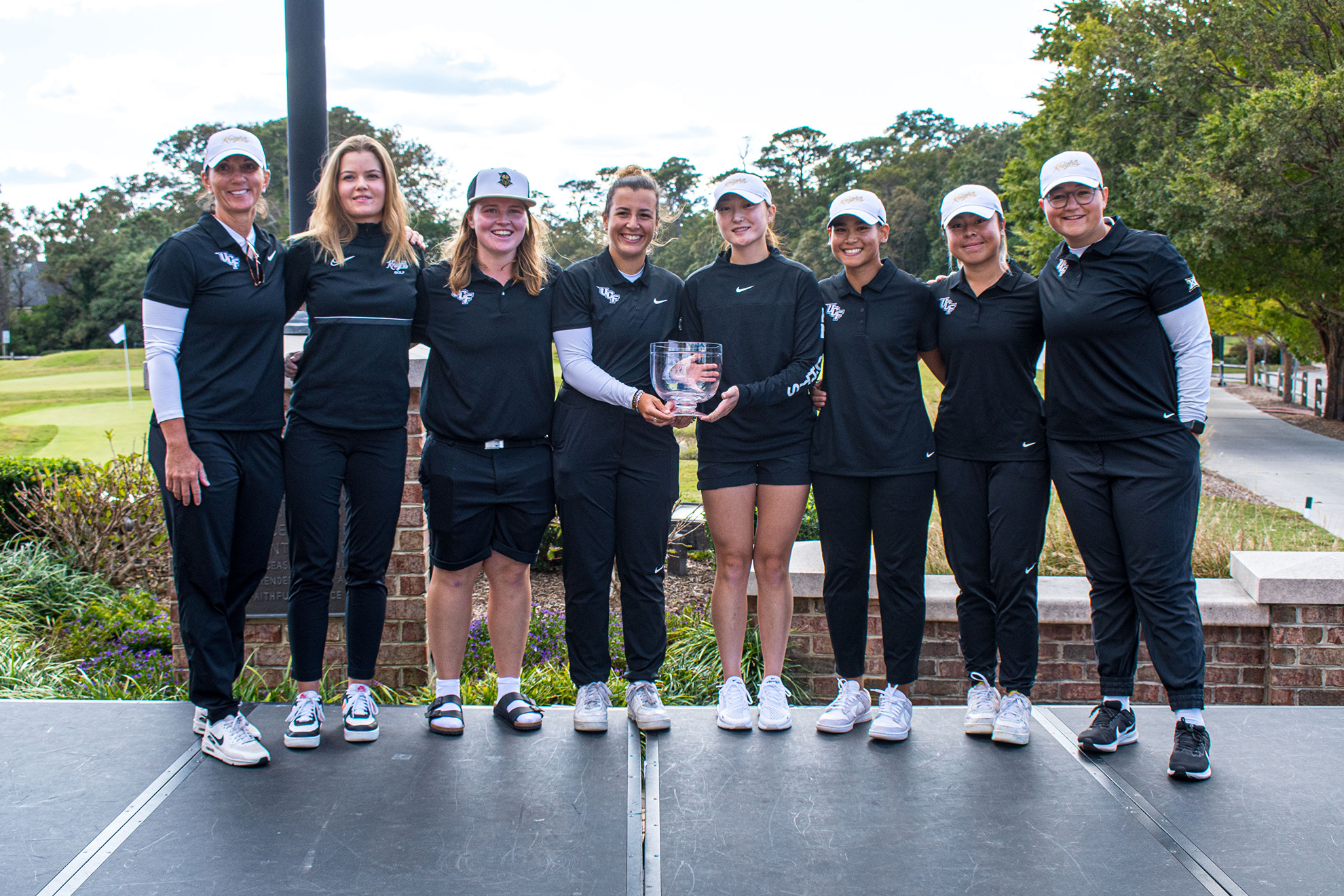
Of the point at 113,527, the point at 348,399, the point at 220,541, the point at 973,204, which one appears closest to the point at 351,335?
the point at 348,399

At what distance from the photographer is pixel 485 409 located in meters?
3.59

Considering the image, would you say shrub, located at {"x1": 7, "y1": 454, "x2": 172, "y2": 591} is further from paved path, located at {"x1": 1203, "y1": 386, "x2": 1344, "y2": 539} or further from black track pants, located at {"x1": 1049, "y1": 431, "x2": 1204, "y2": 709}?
paved path, located at {"x1": 1203, "y1": 386, "x2": 1344, "y2": 539}

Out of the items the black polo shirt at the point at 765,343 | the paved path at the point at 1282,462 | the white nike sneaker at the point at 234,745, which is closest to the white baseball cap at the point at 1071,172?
the black polo shirt at the point at 765,343

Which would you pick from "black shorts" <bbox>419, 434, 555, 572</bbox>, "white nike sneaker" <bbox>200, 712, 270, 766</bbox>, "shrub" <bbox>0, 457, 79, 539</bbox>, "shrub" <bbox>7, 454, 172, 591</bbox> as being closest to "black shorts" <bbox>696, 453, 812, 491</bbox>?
"black shorts" <bbox>419, 434, 555, 572</bbox>

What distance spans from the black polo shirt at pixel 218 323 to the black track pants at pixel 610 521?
1.09m

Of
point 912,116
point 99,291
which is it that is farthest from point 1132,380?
point 912,116

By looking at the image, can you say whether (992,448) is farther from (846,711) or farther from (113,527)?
(113,527)

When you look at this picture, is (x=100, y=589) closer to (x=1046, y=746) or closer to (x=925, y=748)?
(x=925, y=748)

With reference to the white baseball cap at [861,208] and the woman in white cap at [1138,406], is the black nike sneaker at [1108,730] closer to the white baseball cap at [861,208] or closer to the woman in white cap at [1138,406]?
the woman in white cap at [1138,406]

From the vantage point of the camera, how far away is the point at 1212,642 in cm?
448

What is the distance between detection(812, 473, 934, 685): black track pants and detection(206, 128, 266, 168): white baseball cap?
93.0 inches

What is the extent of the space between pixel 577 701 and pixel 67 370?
97.8 feet

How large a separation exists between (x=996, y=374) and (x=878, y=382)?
1.41 feet

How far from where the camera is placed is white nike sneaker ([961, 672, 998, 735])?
12.2 ft
